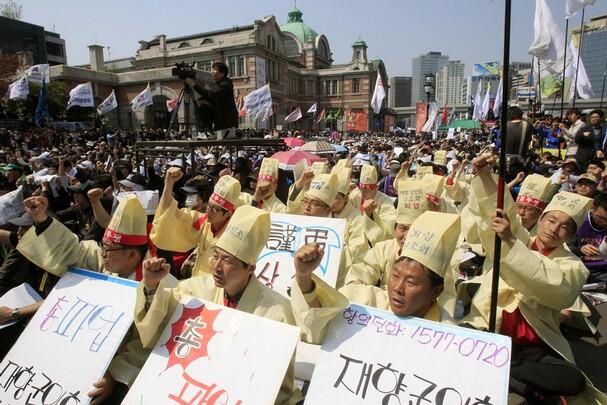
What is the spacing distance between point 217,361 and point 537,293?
185 cm

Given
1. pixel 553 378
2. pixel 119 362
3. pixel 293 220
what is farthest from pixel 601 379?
pixel 119 362

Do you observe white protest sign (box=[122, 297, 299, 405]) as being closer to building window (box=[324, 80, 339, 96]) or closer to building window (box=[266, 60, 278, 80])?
building window (box=[266, 60, 278, 80])

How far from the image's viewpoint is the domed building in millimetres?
36250

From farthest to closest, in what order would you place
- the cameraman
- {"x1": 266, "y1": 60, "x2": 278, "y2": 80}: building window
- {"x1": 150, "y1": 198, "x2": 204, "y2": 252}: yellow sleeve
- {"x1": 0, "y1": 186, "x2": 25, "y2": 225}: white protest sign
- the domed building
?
1. {"x1": 266, "y1": 60, "x2": 278, "y2": 80}: building window
2. the domed building
3. the cameraman
4. {"x1": 0, "y1": 186, "x2": 25, "y2": 225}: white protest sign
5. {"x1": 150, "y1": 198, "x2": 204, "y2": 252}: yellow sleeve

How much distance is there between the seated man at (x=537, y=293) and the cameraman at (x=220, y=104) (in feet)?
14.4

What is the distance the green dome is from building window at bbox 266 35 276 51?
66.5 feet

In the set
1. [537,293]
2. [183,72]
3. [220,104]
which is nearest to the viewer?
[537,293]

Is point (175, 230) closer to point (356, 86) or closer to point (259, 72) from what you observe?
point (259, 72)

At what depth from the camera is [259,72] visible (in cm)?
3875

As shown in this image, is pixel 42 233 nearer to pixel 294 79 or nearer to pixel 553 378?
pixel 553 378

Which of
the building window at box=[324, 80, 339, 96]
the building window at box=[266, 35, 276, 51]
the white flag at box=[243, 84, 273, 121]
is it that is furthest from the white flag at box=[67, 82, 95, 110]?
the building window at box=[324, 80, 339, 96]

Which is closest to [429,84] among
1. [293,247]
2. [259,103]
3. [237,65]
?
[259,103]

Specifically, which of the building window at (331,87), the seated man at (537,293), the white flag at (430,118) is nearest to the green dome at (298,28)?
the building window at (331,87)

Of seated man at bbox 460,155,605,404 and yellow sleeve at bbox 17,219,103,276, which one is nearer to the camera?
seated man at bbox 460,155,605,404
